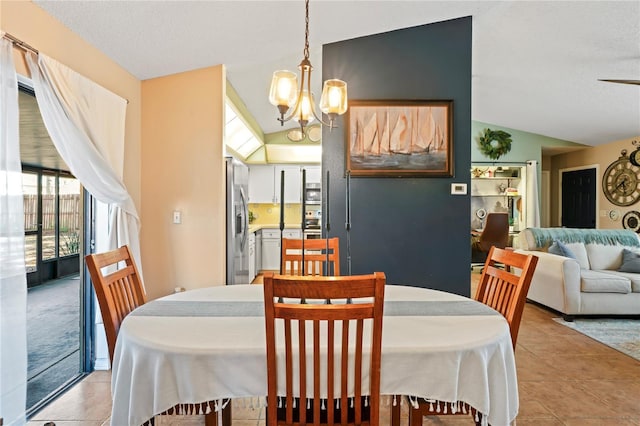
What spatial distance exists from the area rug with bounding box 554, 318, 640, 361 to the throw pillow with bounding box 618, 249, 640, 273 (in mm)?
535

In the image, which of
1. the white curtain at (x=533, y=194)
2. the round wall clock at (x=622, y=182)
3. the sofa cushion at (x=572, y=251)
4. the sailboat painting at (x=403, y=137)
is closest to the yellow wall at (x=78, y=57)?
the sailboat painting at (x=403, y=137)

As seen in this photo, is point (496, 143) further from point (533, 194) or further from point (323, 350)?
point (323, 350)

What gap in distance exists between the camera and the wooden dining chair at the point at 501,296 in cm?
139

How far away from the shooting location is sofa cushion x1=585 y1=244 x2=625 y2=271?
4.05 m

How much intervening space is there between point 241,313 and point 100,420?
1.23 metres

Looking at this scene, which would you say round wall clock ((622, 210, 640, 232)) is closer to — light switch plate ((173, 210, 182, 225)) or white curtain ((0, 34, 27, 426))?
light switch plate ((173, 210, 182, 225))

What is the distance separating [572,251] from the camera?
13.3ft

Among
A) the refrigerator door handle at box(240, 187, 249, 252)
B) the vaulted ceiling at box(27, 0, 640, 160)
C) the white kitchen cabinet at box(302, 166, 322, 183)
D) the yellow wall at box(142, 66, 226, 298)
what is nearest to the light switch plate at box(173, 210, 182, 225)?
the yellow wall at box(142, 66, 226, 298)

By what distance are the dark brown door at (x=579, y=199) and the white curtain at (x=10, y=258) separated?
8.38 meters

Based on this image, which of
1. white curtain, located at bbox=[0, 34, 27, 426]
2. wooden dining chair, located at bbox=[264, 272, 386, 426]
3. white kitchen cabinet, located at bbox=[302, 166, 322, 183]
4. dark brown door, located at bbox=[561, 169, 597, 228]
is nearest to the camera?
wooden dining chair, located at bbox=[264, 272, 386, 426]

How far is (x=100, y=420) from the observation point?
2.02 meters

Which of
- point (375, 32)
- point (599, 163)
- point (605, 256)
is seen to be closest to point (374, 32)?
point (375, 32)

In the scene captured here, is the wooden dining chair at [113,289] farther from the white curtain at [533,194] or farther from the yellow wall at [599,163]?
the yellow wall at [599,163]

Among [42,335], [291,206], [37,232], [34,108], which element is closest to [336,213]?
[34,108]
